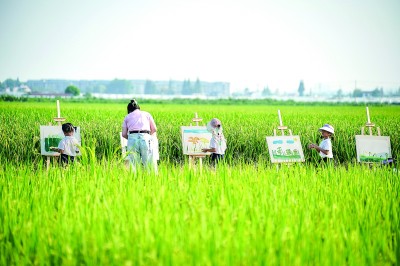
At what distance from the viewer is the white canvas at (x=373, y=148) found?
33.1ft

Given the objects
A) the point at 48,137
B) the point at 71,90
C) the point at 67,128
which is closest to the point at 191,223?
the point at 67,128

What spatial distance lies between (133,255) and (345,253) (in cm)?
155

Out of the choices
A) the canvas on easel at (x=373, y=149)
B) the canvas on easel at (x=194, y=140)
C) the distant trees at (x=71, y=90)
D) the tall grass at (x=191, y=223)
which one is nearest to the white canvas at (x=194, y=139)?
the canvas on easel at (x=194, y=140)

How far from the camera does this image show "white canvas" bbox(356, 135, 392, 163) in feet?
33.1

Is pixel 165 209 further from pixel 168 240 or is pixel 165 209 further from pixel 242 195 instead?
pixel 242 195

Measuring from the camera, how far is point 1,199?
506 cm

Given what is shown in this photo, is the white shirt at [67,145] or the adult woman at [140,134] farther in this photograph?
the white shirt at [67,145]

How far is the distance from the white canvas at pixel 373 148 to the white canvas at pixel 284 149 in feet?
4.27

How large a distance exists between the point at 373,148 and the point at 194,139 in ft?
11.8

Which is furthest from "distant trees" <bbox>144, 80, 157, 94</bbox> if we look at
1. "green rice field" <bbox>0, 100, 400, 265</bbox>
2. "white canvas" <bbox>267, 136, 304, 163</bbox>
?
"green rice field" <bbox>0, 100, 400, 265</bbox>

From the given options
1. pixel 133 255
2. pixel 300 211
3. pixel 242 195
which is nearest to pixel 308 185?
pixel 242 195

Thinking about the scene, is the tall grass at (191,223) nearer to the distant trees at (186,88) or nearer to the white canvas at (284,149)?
the white canvas at (284,149)

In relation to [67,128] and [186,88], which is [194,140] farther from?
[186,88]

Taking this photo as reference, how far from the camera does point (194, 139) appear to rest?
10234 millimetres
